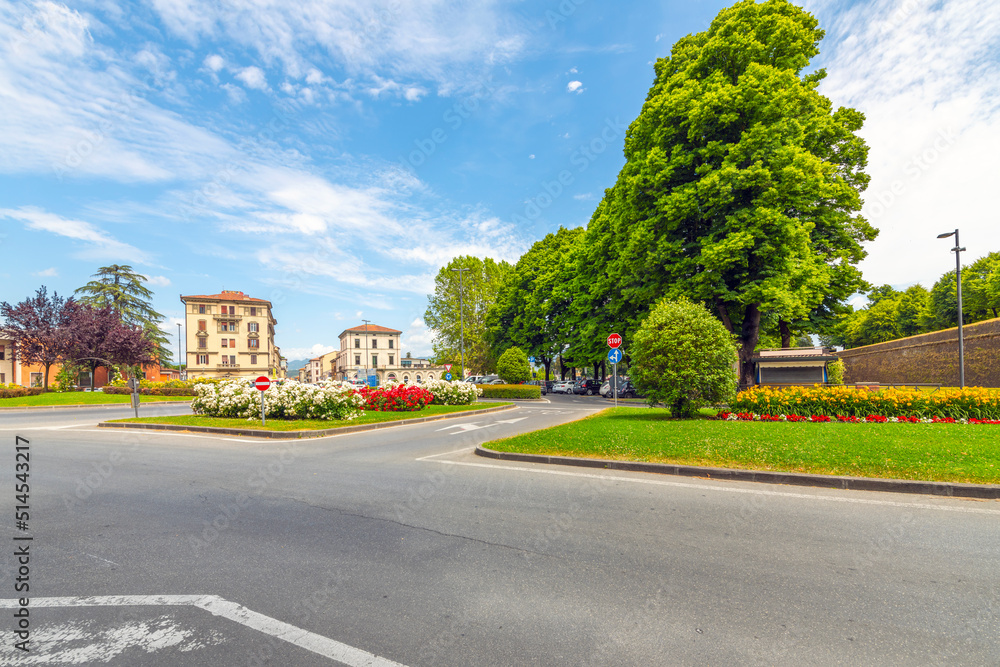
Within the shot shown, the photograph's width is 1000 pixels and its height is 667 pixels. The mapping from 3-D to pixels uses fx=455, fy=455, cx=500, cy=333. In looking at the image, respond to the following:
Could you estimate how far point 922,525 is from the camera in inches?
187

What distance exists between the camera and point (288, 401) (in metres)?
16.1

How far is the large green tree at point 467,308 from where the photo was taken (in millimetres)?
51062

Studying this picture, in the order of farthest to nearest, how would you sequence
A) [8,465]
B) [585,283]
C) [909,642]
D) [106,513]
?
[585,283], [8,465], [106,513], [909,642]

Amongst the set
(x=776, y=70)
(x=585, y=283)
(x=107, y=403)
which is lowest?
(x=107, y=403)

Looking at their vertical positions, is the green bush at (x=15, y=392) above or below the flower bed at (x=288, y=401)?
below

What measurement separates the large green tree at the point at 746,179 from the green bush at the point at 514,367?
45.7 feet

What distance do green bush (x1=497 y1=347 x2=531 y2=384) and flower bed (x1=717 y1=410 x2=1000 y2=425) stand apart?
21.7m

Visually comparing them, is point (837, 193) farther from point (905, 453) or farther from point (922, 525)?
point (922, 525)

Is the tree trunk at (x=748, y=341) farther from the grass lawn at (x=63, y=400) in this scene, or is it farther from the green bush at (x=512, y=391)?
the grass lawn at (x=63, y=400)

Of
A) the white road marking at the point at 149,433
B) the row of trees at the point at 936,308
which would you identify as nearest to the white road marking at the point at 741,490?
the white road marking at the point at 149,433

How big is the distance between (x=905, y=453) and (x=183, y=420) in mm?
19844

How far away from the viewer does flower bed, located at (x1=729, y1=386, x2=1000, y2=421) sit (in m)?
11.4

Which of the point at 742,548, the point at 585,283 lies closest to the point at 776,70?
the point at 585,283

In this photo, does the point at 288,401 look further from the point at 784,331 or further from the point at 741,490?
the point at 784,331
